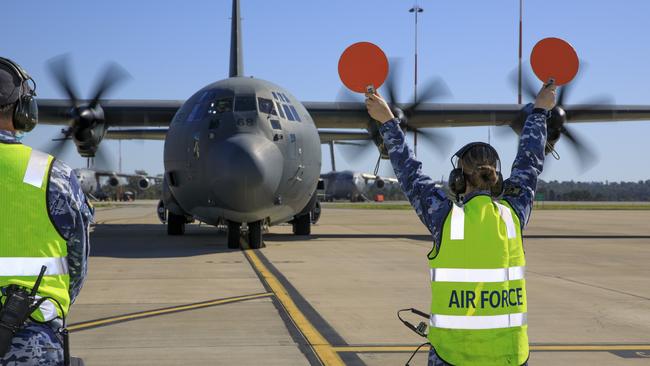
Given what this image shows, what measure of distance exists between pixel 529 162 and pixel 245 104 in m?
12.3

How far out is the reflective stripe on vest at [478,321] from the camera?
3.23m

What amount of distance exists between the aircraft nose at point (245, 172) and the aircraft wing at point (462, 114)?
8.60m

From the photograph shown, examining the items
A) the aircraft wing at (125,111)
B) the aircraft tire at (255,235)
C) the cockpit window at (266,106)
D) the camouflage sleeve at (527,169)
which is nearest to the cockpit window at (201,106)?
the cockpit window at (266,106)

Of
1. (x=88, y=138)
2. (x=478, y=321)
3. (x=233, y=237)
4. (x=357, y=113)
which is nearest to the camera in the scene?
(x=478, y=321)

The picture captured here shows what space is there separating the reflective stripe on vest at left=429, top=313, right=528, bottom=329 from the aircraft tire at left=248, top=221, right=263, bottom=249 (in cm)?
1307

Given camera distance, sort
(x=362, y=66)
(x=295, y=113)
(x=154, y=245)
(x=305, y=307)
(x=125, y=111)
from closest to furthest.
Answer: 1. (x=362, y=66)
2. (x=305, y=307)
3. (x=295, y=113)
4. (x=154, y=245)
5. (x=125, y=111)

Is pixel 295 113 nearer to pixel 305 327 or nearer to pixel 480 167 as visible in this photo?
pixel 305 327

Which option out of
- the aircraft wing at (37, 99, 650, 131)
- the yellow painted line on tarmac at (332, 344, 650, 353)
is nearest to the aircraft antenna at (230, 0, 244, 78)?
the aircraft wing at (37, 99, 650, 131)

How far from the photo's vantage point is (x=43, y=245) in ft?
9.39

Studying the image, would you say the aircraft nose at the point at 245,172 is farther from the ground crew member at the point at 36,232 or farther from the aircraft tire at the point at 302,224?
the ground crew member at the point at 36,232

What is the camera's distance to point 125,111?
22312 mm

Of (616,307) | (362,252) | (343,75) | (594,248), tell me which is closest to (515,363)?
(343,75)

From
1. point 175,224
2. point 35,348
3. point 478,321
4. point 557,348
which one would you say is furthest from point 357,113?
point 35,348

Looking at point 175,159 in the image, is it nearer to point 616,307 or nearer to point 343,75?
point 616,307
